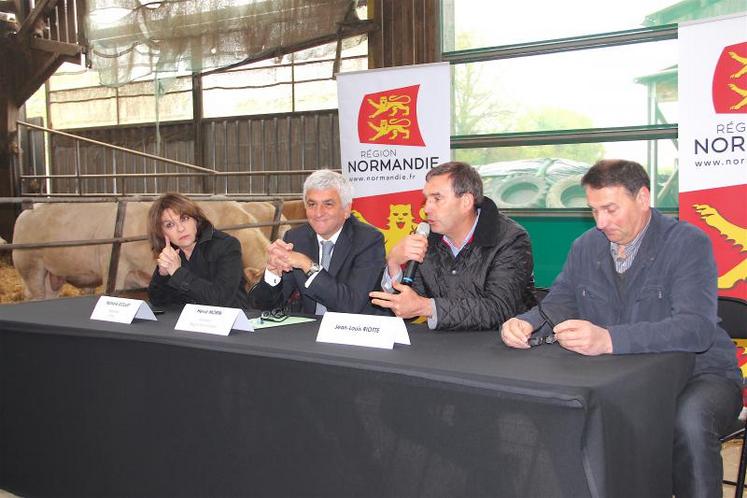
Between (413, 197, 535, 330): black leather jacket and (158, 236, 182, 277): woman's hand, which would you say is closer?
(413, 197, 535, 330): black leather jacket

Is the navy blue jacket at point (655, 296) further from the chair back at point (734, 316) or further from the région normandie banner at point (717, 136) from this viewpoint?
the région normandie banner at point (717, 136)

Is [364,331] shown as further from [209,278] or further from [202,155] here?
[202,155]

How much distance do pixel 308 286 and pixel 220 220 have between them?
4.08 m

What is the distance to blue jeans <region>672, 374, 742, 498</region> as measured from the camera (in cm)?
160

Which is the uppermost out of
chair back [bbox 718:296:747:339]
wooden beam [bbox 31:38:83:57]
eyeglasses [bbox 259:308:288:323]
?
wooden beam [bbox 31:38:83:57]

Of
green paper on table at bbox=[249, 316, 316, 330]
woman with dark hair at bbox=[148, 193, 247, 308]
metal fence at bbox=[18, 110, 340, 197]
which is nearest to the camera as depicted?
green paper on table at bbox=[249, 316, 316, 330]

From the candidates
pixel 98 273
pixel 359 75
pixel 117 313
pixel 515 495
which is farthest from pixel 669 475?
pixel 98 273

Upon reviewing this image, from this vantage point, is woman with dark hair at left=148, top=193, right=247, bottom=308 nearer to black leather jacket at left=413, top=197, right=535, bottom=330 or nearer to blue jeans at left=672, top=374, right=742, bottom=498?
black leather jacket at left=413, top=197, right=535, bottom=330

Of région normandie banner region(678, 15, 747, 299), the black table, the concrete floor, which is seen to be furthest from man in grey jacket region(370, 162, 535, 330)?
région normandie banner region(678, 15, 747, 299)

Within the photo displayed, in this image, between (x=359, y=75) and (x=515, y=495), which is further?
(x=359, y=75)

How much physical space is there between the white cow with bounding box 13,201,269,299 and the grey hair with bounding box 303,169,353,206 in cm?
331

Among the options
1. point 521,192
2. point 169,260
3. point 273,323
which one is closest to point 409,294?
point 273,323

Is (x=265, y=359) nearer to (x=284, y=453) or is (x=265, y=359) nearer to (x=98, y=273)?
(x=284, y=453)

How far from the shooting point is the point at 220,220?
6.15 metres
